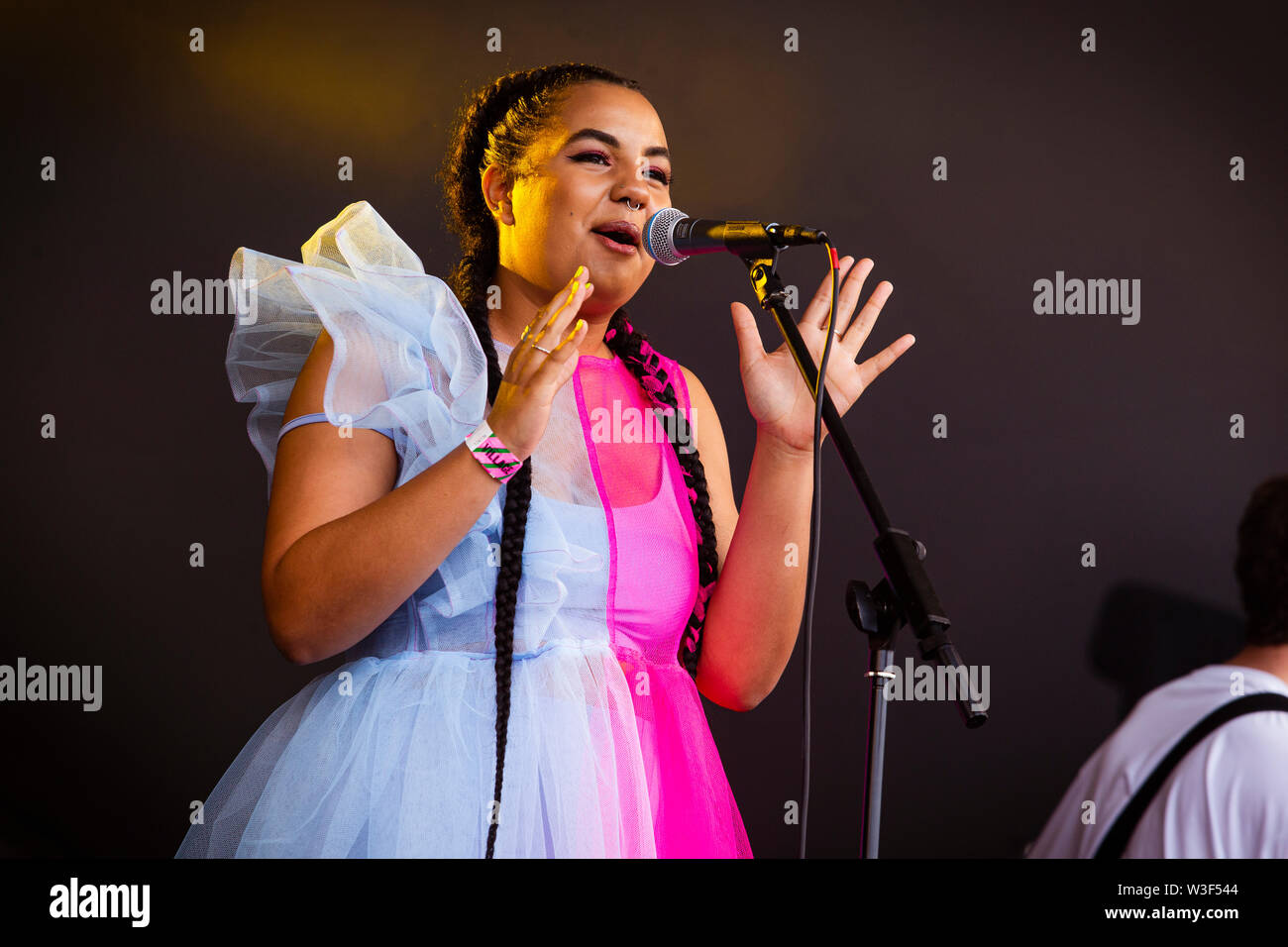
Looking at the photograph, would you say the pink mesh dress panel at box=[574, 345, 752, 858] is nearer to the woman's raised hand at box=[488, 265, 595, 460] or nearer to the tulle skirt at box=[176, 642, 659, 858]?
the tulle skirt at box=[176, 642, 659, 858]

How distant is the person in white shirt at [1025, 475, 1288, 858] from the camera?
41.1 inches

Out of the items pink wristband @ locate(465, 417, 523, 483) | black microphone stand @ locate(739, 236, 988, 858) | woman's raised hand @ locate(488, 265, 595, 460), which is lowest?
black microphone stand @ locate(739, 236, 988, 858)

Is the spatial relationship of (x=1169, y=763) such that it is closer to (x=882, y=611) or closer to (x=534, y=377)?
(x=882, y=611)

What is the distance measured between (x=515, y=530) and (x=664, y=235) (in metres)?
0.38

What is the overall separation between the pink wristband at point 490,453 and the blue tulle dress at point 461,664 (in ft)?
0.45

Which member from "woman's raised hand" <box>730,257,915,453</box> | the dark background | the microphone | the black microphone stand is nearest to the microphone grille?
the microphone

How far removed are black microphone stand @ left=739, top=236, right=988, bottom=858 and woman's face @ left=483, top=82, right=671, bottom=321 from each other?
0.34 m

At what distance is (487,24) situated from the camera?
2.37 m

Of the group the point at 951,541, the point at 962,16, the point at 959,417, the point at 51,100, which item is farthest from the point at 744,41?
the point at 51,100

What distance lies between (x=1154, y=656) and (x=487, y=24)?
A: 2.04 meters

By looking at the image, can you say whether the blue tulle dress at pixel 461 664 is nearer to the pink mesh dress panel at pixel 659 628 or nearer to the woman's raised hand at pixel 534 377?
the pink mesh dress panel at pixel 659 628

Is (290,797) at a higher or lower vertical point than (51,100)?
lower

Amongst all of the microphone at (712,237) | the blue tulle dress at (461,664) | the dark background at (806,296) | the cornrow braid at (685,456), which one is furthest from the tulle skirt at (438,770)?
the dark background at (806,296)
